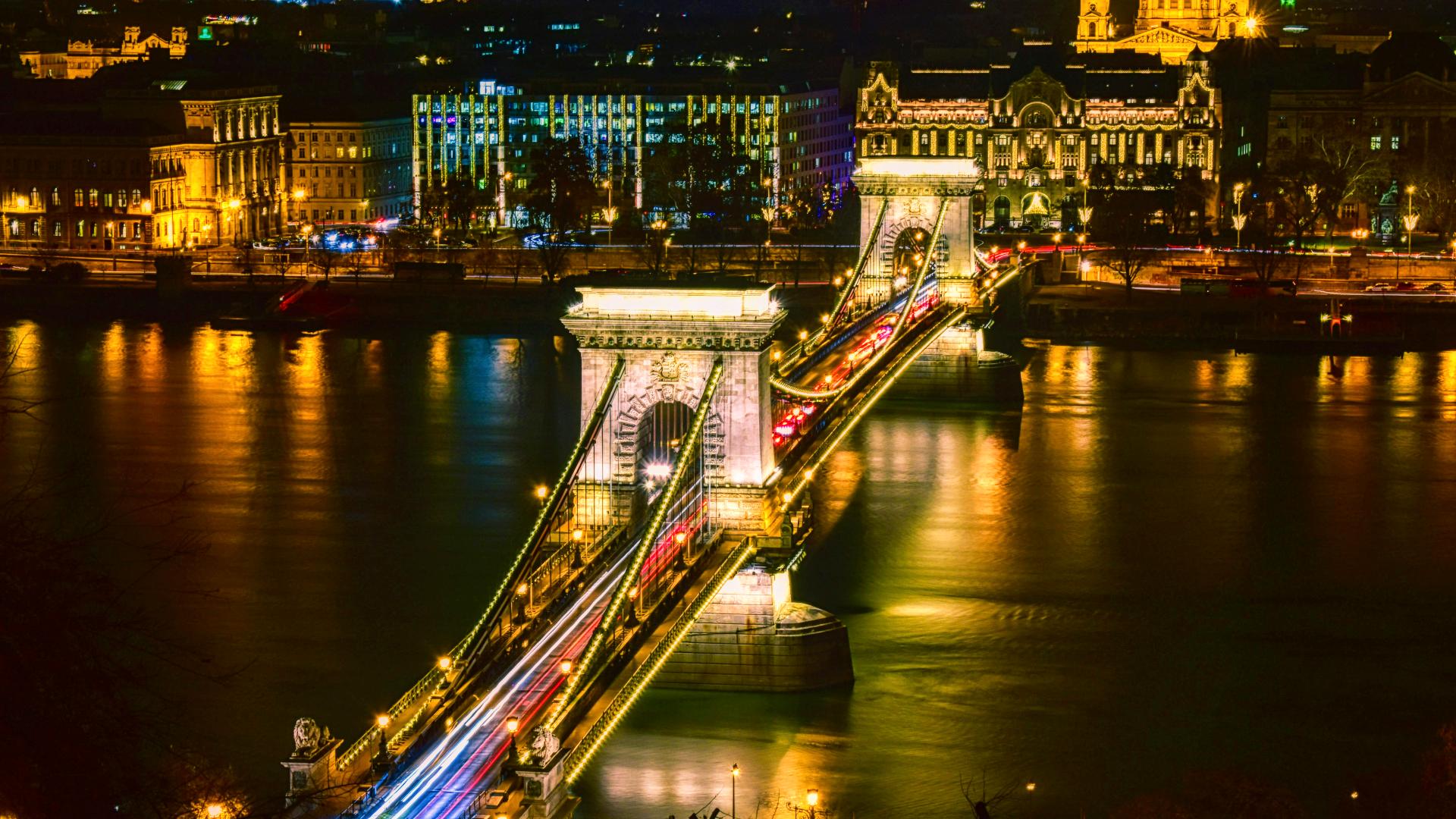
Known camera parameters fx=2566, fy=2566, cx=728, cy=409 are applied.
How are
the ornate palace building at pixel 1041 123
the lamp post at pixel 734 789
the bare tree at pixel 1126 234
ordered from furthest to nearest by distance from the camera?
the ornate palace building at pixel 1041 123 → the bare tree at pixel 1126 234 → the lamp post at pixel 734 789

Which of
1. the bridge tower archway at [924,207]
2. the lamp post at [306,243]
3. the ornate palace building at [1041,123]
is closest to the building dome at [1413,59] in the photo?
the ornate palace building at [1041,123]

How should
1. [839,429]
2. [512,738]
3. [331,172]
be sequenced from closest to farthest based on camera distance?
1. [512,738]
2. [839,429]
3. [331,172]

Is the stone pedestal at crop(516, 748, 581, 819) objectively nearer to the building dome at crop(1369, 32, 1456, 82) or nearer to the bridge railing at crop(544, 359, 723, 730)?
the bridge railing at crop(544, 359, 723, 730)

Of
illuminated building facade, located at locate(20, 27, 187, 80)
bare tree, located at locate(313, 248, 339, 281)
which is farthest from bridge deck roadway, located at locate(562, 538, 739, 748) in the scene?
illuminated building facade, located at locate(20, 27, 187, 80)

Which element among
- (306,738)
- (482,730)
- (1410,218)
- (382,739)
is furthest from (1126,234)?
(306,738)

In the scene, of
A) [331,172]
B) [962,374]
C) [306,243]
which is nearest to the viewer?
[962,374]

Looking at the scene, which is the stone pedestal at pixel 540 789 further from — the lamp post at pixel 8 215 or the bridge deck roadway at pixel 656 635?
the lamp post at pixel 8 215

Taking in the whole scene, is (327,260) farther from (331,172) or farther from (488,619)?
(488,619)
